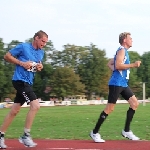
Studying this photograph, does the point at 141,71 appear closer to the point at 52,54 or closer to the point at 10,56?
the point at 52,54

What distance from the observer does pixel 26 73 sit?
7.42 metres

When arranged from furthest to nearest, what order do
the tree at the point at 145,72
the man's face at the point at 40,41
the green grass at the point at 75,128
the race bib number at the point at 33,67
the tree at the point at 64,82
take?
the tree at the point at 145,72
the tree at the point at 64,82
the green grass at the point at 75,128
the man's face at the point at 40,41
the race bib number at the point at 33,67

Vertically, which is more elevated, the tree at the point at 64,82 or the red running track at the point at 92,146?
the red running track at the point at 92,146

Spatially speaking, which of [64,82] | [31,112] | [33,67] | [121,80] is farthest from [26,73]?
[64,82]

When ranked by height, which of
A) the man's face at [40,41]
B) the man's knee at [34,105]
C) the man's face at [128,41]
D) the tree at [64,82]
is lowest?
the tree at [64,82]

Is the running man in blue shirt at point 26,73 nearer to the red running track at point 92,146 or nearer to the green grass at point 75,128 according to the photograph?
the red running track at point 92,146

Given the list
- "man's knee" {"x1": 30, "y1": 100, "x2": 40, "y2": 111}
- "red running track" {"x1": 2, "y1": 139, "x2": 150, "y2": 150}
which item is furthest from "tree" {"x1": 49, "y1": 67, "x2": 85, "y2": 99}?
"man's knee" {"x1": 30, "y1": 100, "x2": 40, "y2": 111}

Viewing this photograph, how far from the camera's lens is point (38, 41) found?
7496 mm

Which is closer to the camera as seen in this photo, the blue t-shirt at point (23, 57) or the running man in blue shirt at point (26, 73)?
the running man in blue shirt at point (26, 73)

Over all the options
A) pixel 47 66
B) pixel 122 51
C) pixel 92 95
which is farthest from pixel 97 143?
pixel 92 95

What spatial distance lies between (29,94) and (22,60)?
1.95ft

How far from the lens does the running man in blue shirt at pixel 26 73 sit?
729 centimetres

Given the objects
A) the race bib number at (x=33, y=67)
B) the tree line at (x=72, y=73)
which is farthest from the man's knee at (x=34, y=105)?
the tree line at (x=72, y=73)

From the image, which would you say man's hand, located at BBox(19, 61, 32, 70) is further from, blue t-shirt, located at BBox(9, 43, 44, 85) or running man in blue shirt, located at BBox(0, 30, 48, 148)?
blue t-shirt, located at BBox(9, 43, 44, 85)
